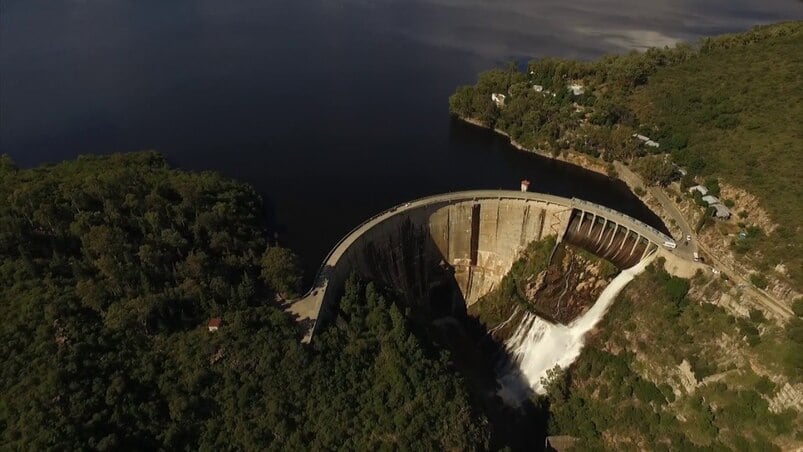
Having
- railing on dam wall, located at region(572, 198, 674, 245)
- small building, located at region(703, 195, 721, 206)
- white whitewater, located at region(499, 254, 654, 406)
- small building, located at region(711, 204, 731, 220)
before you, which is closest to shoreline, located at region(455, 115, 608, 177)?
small building, located at region(703, 195, 721, 206)

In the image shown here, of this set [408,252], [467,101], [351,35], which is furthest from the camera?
[351,35]

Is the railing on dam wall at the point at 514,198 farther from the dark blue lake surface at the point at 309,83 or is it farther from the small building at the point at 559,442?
the small building at the point at 559,442

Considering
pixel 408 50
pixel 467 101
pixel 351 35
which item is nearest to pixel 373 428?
pixel 467 101

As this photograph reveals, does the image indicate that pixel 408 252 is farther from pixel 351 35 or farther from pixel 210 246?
pixel 351 35

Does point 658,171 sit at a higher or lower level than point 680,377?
higher

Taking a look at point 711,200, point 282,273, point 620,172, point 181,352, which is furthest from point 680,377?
point 181,352

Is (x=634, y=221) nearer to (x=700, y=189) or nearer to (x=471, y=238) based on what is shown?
(x=700, y=189)

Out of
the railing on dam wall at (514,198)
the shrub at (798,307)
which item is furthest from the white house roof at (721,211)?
the shrub at (798,307)
